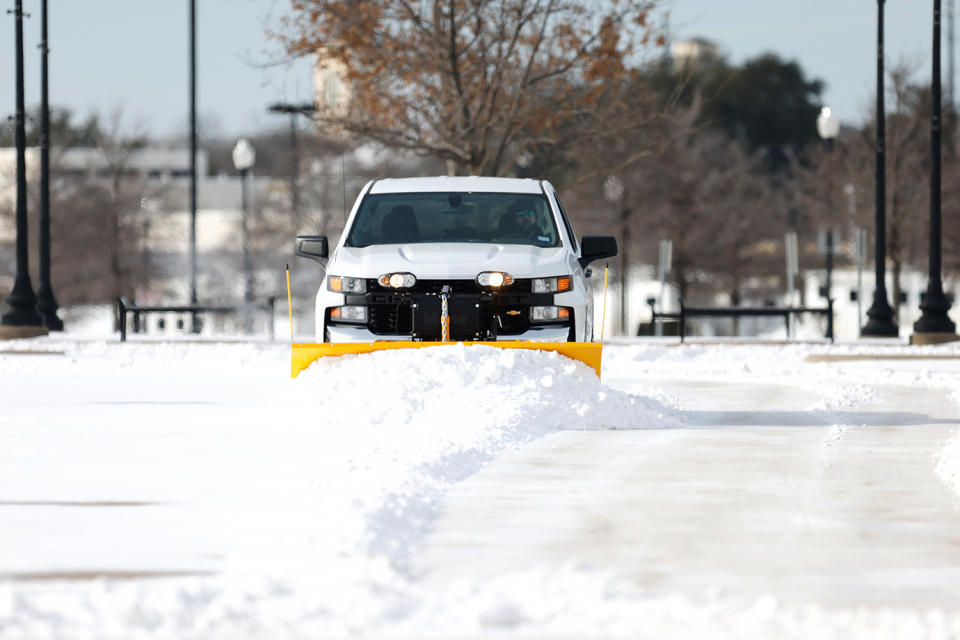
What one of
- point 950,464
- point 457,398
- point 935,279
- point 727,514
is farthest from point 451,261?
point 935,279

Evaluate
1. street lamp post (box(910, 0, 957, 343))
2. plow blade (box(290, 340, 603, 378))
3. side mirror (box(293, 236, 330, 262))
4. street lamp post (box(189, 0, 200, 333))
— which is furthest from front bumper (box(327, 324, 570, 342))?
street lamp post (box(189, 0, 200, 333))

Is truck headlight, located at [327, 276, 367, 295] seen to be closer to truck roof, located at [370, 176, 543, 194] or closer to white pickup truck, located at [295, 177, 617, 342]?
white pickup truck, located at [295, 177, 617, 342]

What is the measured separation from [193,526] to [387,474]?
1735 mm

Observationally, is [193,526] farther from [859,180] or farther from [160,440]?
[859,180]

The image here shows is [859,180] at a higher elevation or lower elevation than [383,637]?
higher

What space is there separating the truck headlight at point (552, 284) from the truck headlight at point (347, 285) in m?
1.30

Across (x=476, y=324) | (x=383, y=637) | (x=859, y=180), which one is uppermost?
(x=859, y=180)

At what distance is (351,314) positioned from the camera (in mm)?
13758

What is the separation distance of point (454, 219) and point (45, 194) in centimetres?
1993

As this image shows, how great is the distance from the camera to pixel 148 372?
21797mm

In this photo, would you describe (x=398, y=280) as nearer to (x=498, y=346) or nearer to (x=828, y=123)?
(x=498, y=346)

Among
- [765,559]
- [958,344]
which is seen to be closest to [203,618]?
[765,559]

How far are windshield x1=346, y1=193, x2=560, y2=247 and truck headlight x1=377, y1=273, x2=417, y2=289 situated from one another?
895 millimetres

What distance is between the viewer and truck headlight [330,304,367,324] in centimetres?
1372
